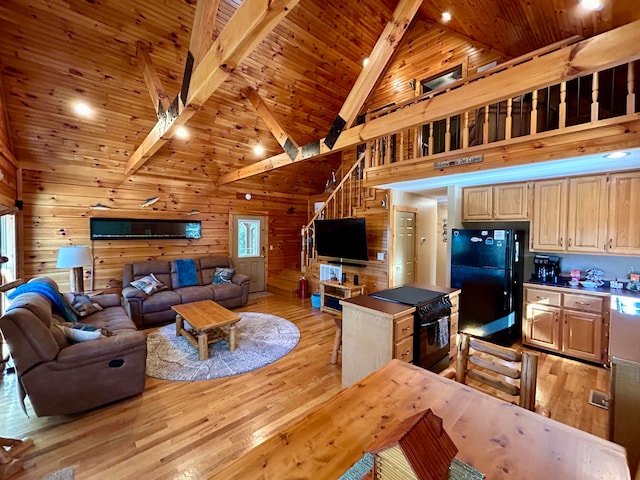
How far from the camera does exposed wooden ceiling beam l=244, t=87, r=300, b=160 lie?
3.74 metres

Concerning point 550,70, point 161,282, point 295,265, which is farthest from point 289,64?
point 295,265

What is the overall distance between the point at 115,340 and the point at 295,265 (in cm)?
580

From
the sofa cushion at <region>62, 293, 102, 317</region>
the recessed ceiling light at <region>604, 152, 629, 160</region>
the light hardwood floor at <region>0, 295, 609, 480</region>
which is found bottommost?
the light hardwood floor at <region>0, 295, 609, 480</region>

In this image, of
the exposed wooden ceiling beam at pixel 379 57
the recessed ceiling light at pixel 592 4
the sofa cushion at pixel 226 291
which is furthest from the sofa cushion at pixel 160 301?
the recessed ceiling light at pixel 592 4

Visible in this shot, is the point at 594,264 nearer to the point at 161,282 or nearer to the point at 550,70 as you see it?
the point at 550,70

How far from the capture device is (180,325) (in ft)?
13.6

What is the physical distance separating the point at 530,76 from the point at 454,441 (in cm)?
200

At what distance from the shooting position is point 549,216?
3717 millimetres

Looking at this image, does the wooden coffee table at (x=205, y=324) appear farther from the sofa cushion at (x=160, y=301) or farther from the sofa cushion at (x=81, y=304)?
the sofa cushion at (x=81, y=304)

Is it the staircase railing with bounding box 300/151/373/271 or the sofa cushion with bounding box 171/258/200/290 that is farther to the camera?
the staircase railing with bounding box 300/151/373/271

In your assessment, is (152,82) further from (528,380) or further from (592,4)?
(592,4)

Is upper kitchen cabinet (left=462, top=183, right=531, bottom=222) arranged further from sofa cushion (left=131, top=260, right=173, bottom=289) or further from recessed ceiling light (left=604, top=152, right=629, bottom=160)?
sofa cushion (left=131, top=260, right=173, bottom=289)

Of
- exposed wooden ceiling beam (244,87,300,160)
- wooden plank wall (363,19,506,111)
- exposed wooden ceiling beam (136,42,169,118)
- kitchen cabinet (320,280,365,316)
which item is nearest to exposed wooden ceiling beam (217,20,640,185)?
exposed wooden ceiling beam (244,87,300,160)

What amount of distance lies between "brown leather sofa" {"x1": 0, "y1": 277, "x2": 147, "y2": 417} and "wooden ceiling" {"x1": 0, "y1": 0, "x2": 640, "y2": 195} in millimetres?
2862
